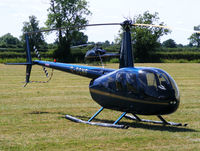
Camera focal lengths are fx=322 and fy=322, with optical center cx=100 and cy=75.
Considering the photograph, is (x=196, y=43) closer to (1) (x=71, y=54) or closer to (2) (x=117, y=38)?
(2) (x=117, y=38)

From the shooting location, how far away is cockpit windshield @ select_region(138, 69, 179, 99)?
308 inches

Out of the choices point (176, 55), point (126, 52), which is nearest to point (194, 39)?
point (176, 55)

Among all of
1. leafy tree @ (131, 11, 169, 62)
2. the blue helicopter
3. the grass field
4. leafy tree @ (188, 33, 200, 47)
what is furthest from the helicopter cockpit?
leafy tree @ (188, 33, 200, 47)

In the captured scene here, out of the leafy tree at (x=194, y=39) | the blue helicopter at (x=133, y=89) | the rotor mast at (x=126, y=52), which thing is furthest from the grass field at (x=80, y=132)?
the leafy tree at (x=194, y=39)

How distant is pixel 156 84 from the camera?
789 cm

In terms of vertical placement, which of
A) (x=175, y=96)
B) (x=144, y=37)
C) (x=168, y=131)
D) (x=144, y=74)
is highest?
(x=144, y=37)

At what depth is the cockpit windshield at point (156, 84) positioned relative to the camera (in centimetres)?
781

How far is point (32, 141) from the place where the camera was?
24.0 ft

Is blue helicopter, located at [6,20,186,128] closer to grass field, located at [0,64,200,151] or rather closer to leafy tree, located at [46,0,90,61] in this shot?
grass field, located at [0,64,200,151]

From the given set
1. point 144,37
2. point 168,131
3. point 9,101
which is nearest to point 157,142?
point 168,131

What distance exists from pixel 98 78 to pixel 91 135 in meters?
2.13

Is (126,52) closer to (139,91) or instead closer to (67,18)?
(139,91)

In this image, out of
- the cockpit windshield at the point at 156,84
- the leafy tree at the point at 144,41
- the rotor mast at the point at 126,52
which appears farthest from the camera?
the leafy tree at the point at 144,41

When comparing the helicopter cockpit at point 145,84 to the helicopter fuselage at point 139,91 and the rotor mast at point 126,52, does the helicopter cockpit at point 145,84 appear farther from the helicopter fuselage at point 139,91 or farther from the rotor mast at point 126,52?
the rotor mast at point 126,52
